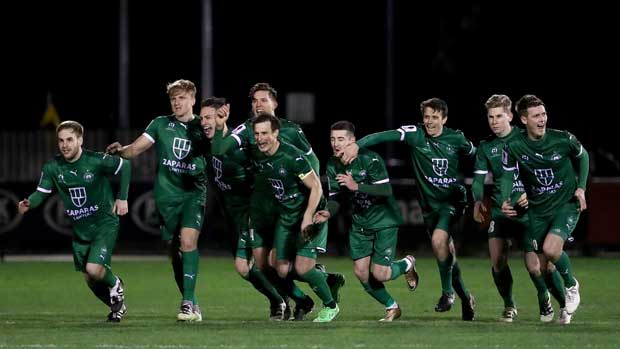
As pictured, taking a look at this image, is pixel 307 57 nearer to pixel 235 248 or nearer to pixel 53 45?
pixel 53 45

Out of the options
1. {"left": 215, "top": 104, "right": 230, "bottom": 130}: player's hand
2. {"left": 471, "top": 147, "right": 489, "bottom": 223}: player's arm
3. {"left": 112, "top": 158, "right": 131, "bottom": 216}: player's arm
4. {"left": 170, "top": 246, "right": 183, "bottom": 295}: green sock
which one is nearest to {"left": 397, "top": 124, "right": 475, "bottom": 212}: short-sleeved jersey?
{"left": 471, "top": 147, "right": 489, "bottom": 223}: player's arm

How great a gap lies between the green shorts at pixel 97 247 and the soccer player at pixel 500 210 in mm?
3417

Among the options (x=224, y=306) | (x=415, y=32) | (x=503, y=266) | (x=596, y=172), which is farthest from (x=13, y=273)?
(x=415, y=32)

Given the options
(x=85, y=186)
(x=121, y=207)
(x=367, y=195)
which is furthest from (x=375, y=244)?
(x=85, y=186)

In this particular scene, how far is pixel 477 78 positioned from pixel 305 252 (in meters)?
29.5

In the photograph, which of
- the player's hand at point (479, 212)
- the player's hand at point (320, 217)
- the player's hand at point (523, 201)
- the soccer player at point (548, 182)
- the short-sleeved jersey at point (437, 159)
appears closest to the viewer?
the player's hand at point (320, 217)

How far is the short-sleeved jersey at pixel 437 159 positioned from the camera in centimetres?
1424

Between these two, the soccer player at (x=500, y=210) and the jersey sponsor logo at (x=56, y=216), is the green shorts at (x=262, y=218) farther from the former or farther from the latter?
the jersey sponsor logo at (x=56, y=216)

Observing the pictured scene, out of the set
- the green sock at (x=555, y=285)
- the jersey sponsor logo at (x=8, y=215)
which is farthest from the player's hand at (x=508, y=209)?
the jersey sponsor logo at (x=8, y=215)

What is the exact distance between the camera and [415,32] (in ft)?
153

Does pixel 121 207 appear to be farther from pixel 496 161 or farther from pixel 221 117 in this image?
pixel 496 161

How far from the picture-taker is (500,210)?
13938 millimetres

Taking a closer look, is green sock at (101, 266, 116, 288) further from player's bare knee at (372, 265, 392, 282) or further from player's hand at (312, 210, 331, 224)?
player's bare knee at (372, 265, 392, 282)

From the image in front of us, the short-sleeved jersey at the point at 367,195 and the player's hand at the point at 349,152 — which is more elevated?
the player's hand at the point at 349,152
